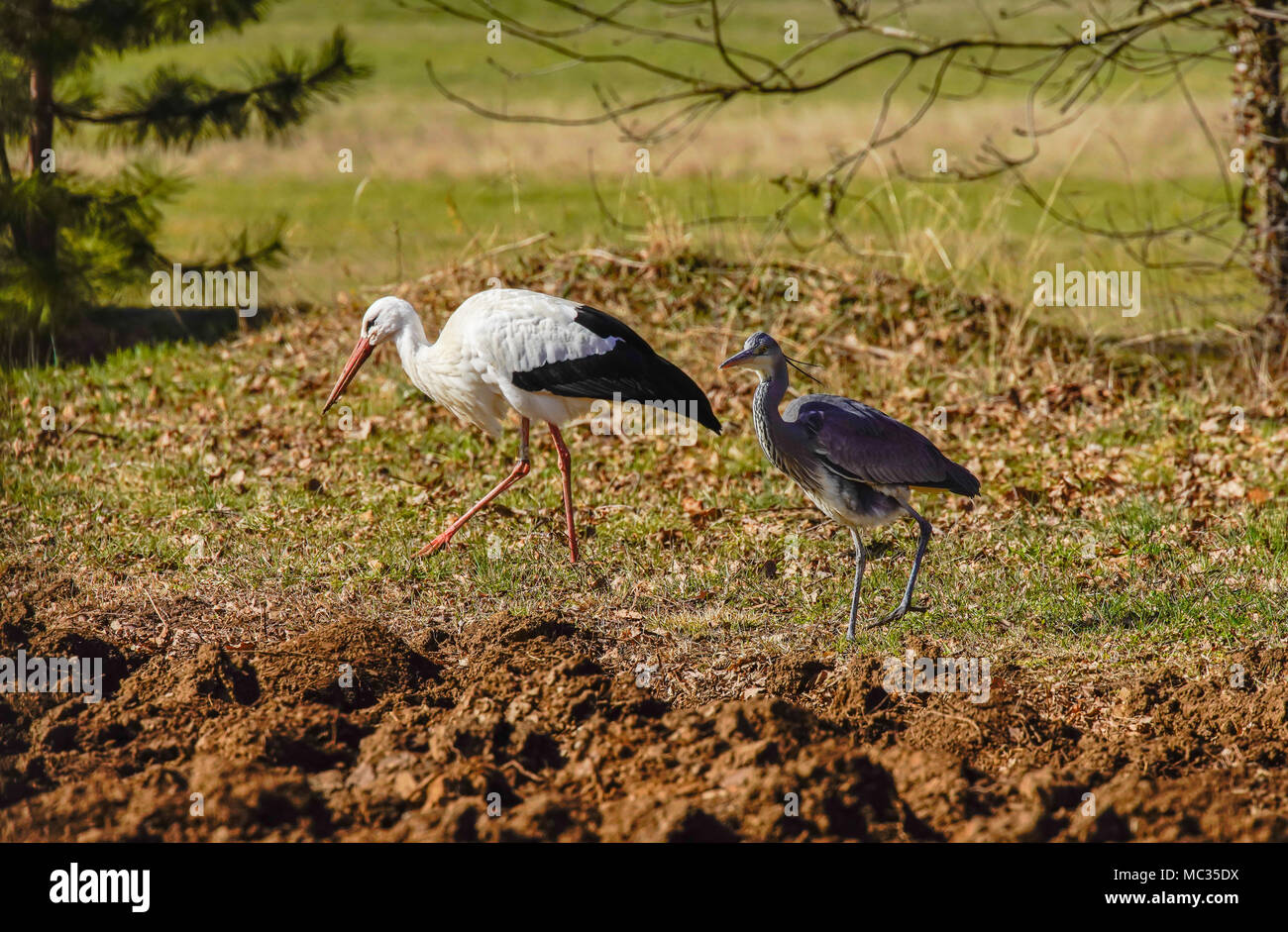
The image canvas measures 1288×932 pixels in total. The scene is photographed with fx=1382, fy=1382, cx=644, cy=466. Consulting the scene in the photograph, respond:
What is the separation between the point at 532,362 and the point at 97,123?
6666 millimetres

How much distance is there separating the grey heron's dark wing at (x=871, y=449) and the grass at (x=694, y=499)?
25.2 inches

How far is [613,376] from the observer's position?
7.12 meters

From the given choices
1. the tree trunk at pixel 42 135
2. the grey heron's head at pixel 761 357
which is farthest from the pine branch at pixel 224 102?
the grey heron's head at pixel 761 357

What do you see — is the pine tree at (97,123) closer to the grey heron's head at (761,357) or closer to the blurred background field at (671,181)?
the blurred background field at (671,181)

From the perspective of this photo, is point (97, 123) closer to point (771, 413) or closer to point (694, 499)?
point (694, 499)

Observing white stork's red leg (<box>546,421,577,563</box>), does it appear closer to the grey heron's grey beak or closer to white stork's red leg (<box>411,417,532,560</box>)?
white stork's red leg (<box>411,417,532,560</box>)

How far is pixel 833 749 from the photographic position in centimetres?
409

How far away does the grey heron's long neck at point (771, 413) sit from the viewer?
5691 mm

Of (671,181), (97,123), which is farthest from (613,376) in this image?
(671,181)
